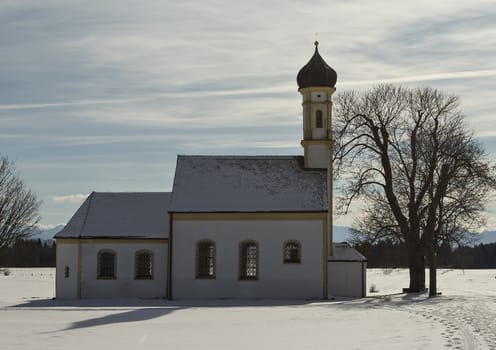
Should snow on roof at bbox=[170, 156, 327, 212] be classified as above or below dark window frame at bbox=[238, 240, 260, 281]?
above

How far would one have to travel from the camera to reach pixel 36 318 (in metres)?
29.2

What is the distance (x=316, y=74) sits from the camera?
4484cm

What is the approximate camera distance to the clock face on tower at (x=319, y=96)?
4503 centimetres

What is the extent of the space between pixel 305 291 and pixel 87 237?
1139cm

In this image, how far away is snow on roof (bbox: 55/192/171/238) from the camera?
142 ft

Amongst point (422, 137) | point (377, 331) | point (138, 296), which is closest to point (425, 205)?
point (422, 137)

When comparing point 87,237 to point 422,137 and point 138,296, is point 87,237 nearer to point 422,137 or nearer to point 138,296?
point 138,296

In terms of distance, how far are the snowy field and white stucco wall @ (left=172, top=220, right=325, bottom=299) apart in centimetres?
201

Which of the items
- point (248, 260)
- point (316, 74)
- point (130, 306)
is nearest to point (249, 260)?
point (248, 260)

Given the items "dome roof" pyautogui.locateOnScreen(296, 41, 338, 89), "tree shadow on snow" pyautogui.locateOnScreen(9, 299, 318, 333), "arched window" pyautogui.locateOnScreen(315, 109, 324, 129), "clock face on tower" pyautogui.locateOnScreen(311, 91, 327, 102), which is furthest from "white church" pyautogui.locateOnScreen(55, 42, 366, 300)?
"dome roof" pyautogui.locateOnScreen(296, 41, 338, 89)

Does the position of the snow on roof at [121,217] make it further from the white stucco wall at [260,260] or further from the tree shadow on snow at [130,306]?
the tree shadow on snow at [130,306]

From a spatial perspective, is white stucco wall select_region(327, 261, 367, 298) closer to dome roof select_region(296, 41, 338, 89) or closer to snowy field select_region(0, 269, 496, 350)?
snowy field select_region(0, 269, 496, 350)

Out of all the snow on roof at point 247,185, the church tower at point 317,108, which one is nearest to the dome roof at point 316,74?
the church tower at point 317,108

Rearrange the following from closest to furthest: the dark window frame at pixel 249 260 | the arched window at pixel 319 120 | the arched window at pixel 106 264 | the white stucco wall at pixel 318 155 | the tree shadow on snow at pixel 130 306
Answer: the tree shadow on snow at pixel 130 306 → the dark window frame at pixel 249 260 → the arched window at pixel 106 264 → the white stucco wall at pixel 318 155 → the arched window at pixel 319 120
